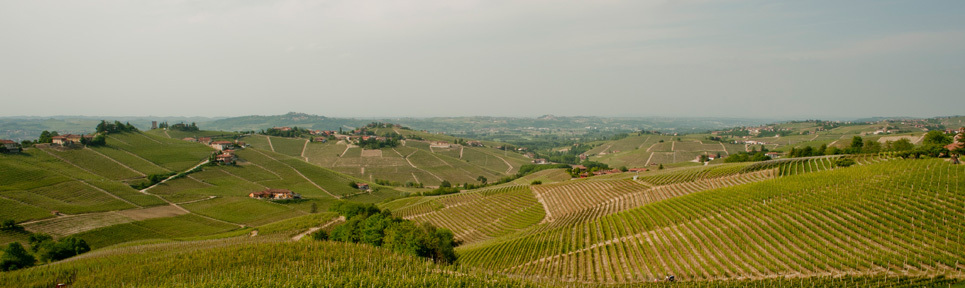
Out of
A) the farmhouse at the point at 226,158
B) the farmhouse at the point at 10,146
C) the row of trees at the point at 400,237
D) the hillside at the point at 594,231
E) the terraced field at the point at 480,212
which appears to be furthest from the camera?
the farmhouse at the point at 226,158

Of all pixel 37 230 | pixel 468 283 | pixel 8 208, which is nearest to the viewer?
pixel 468 283

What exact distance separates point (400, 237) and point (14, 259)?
32.3 metres

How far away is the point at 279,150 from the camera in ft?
499

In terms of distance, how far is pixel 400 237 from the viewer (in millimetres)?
35469

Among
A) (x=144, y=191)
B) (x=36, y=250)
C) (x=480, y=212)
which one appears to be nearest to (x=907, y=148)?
(x=480, y=212)

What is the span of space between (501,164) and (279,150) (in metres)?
76.8

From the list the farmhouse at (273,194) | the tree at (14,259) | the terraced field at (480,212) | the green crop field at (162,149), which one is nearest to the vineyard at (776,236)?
the terraced field at (480,212)

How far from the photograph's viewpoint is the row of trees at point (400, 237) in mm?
34062

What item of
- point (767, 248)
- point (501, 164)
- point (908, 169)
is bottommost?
point (501, 164)

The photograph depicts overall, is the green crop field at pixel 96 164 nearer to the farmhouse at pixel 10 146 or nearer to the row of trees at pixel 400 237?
the farmhouse at pixel 10 146

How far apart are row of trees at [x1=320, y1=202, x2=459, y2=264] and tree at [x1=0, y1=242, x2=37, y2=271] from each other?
23.0 metres

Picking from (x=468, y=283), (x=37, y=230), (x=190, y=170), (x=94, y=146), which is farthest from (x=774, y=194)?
(x=94, y=146)

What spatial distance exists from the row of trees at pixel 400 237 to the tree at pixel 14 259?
23.0m

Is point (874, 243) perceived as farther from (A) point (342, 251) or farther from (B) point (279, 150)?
(B) point (279, 150)
